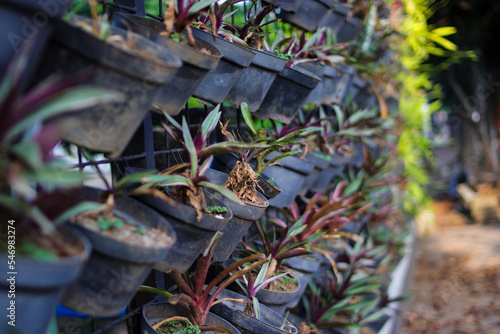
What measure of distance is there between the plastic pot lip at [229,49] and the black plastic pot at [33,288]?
1.95 ft

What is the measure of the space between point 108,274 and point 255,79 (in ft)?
2.38

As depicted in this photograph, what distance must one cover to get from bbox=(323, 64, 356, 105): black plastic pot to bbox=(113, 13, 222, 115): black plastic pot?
1165 millimetres

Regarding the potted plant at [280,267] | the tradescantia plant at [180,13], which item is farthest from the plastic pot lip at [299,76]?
the tradescantia plant at [180,13]

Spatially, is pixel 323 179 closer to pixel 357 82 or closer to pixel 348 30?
pixel 357 82

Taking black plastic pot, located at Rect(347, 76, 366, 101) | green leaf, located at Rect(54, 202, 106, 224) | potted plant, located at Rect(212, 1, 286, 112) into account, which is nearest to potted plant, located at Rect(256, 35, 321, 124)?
potted plant, located at Rect(212, 1, 286, 112)

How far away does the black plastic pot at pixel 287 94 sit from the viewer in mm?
1366

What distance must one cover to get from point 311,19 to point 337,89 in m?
0.42

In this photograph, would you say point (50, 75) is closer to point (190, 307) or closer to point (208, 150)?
point (208, 150)

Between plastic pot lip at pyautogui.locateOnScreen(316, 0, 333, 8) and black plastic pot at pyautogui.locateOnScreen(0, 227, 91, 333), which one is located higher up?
plastic pot lip at pyautogui.locateOnScreen(316, 0, 333, 8)

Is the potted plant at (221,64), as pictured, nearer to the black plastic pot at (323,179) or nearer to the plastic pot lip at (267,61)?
the plastic pot lip at (267,61)

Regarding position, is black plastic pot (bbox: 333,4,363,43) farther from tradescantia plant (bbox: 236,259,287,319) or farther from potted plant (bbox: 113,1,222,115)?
potted plant (bbox: 113,1,222,115)

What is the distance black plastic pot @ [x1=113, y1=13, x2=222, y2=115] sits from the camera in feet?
2.52

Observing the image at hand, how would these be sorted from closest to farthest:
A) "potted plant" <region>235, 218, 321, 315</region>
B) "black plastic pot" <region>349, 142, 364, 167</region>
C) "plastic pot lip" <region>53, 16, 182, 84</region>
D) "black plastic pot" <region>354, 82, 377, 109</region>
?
"plastic pot lip" <region>53, 16, 182, 84</region>
"potted plant" <region>235, 218, 321, 315</region>
"black plastic pot" <region>349, 142, 364, 167</region>
"black plastic pot" <region>354, 82, 377, 109</region>

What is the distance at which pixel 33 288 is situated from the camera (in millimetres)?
487
